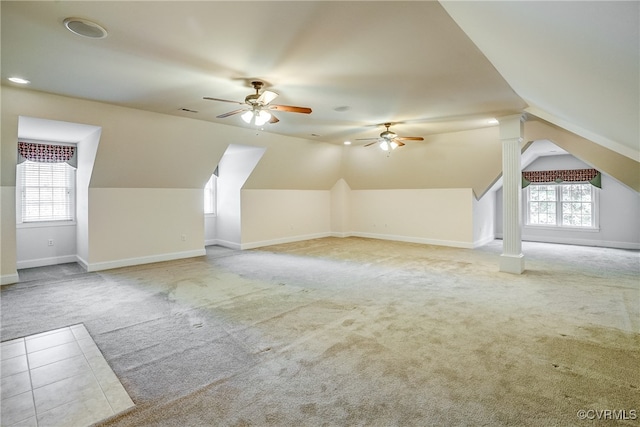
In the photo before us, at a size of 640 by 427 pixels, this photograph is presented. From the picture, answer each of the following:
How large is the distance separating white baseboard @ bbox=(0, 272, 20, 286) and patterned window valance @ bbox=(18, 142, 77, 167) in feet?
7.23

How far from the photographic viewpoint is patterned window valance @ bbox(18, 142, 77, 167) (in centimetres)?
571

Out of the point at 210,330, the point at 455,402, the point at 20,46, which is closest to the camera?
the point at 455,402

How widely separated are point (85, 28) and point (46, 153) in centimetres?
471

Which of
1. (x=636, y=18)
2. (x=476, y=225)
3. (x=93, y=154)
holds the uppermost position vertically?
(x=93, y=154)

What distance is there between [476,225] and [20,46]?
8.45 meters

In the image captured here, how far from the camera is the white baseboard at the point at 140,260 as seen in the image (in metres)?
5.62

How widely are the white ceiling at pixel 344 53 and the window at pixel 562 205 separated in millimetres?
5346

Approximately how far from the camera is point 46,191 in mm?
6230

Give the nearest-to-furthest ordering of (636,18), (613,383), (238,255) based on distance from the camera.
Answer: (636,18), (613,383), (238,255)

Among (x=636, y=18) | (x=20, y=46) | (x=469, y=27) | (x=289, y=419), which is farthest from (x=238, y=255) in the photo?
(x=636, y=18)

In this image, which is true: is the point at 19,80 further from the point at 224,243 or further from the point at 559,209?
the point at 559,209

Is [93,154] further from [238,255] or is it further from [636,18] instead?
[636,18]

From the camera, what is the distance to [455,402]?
204 centimetres

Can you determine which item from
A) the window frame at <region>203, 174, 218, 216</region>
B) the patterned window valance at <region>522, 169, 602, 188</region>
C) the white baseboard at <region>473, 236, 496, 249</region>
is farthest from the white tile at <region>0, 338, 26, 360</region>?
the patterned window valance at <region>522, 169, 602, 188</region>
